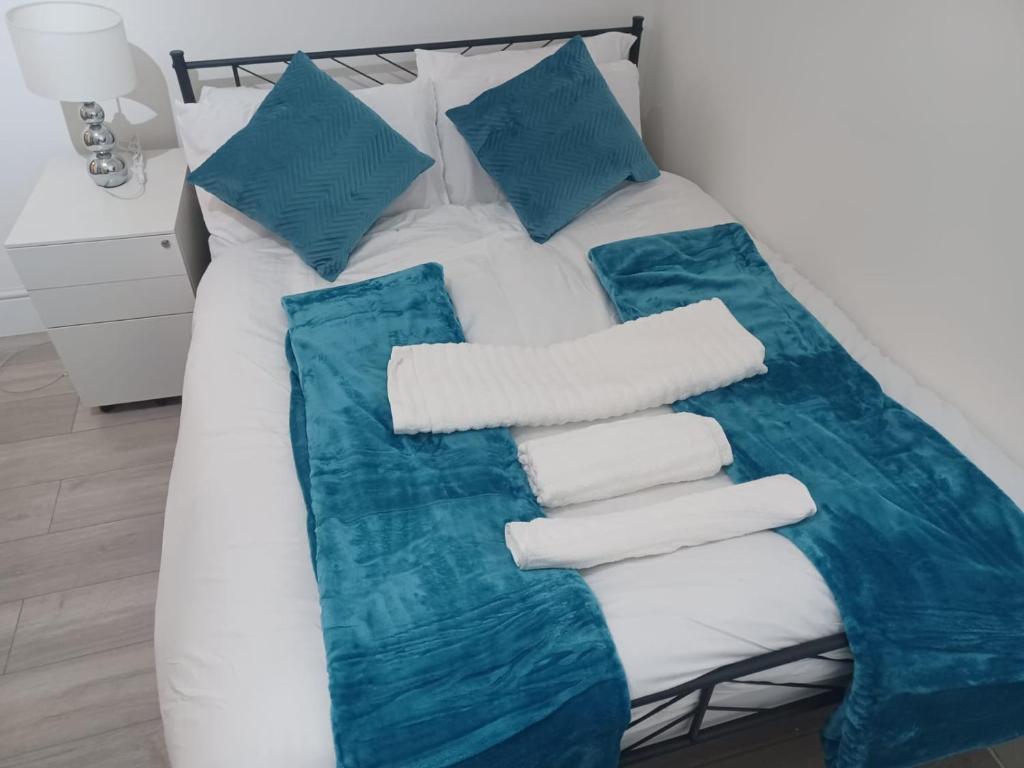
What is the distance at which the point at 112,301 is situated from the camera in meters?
2.13

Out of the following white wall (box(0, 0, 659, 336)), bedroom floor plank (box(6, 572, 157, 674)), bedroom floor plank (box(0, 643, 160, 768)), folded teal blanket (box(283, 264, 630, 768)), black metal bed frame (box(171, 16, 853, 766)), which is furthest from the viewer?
white wall (box(0, 0, 659, 336))

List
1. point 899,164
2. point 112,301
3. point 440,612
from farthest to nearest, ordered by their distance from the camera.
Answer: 1. point 112,301
2. point 899,164
3. point 440,612

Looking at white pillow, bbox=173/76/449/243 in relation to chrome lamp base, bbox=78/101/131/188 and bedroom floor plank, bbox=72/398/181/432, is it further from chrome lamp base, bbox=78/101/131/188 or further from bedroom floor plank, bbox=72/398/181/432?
bedroom floor plank, bbox=72/398/181/432

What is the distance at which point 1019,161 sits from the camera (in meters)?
1.43

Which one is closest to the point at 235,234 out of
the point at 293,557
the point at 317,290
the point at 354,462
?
the point at 317,290

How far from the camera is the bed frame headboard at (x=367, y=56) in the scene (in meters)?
2.30

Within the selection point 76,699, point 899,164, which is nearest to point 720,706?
point 899,164

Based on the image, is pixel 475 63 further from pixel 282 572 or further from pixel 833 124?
pixel 282 572

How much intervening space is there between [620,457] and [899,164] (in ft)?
3.23

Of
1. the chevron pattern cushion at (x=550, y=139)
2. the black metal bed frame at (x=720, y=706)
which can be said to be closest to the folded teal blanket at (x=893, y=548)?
the black metal bed frame at (x=720, y=706)

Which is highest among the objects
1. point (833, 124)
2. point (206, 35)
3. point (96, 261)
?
point (833, 124)

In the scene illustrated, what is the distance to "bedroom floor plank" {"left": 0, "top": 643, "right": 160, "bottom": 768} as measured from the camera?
1.60 metres

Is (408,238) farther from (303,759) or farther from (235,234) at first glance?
(303,759)

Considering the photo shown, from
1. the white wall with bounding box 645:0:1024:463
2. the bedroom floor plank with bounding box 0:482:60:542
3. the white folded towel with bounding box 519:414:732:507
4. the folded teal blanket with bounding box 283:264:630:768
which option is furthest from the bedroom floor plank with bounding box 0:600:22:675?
the white wall with bounding box 645:0:1024:463
